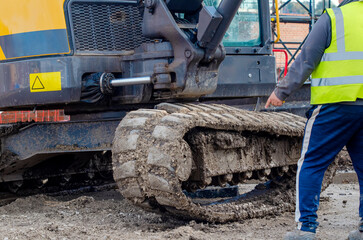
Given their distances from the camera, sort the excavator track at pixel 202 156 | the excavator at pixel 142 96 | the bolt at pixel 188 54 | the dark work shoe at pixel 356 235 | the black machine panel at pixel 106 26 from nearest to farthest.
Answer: the dark work shoe at pixel 356 235, the excavator track at pixel 202 156, the excavator at pixel 142 96, the bolt at pixel 188 54, the black machine panel at pixel 106 26

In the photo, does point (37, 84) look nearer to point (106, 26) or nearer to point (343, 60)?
point (106, 26)

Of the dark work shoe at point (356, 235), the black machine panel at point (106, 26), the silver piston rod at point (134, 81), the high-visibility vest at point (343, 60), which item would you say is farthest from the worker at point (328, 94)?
the black machine panel at point (106, 26)

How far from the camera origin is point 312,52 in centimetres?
396

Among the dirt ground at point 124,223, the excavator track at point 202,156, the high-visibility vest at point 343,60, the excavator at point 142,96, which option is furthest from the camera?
the excavator at point 142,96

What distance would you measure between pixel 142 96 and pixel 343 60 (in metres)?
2.14

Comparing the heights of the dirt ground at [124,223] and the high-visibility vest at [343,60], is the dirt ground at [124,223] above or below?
below

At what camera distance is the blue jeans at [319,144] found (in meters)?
3.92

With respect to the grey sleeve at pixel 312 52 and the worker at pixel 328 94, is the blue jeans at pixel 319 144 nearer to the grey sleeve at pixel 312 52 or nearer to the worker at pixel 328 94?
the worker at pixel 328 94

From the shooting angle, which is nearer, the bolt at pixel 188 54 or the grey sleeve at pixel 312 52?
the grey sleeve at pixel 312 52

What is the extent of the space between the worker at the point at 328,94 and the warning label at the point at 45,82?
2.26 metres

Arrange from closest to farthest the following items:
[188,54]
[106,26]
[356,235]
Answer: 1. [356,235]
2. [188,54]
3. [106,26]

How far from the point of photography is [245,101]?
6633 mm

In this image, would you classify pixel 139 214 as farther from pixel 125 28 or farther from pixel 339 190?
pixel 339 190

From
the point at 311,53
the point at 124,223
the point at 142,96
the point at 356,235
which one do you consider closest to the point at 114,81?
the point at 142,96
